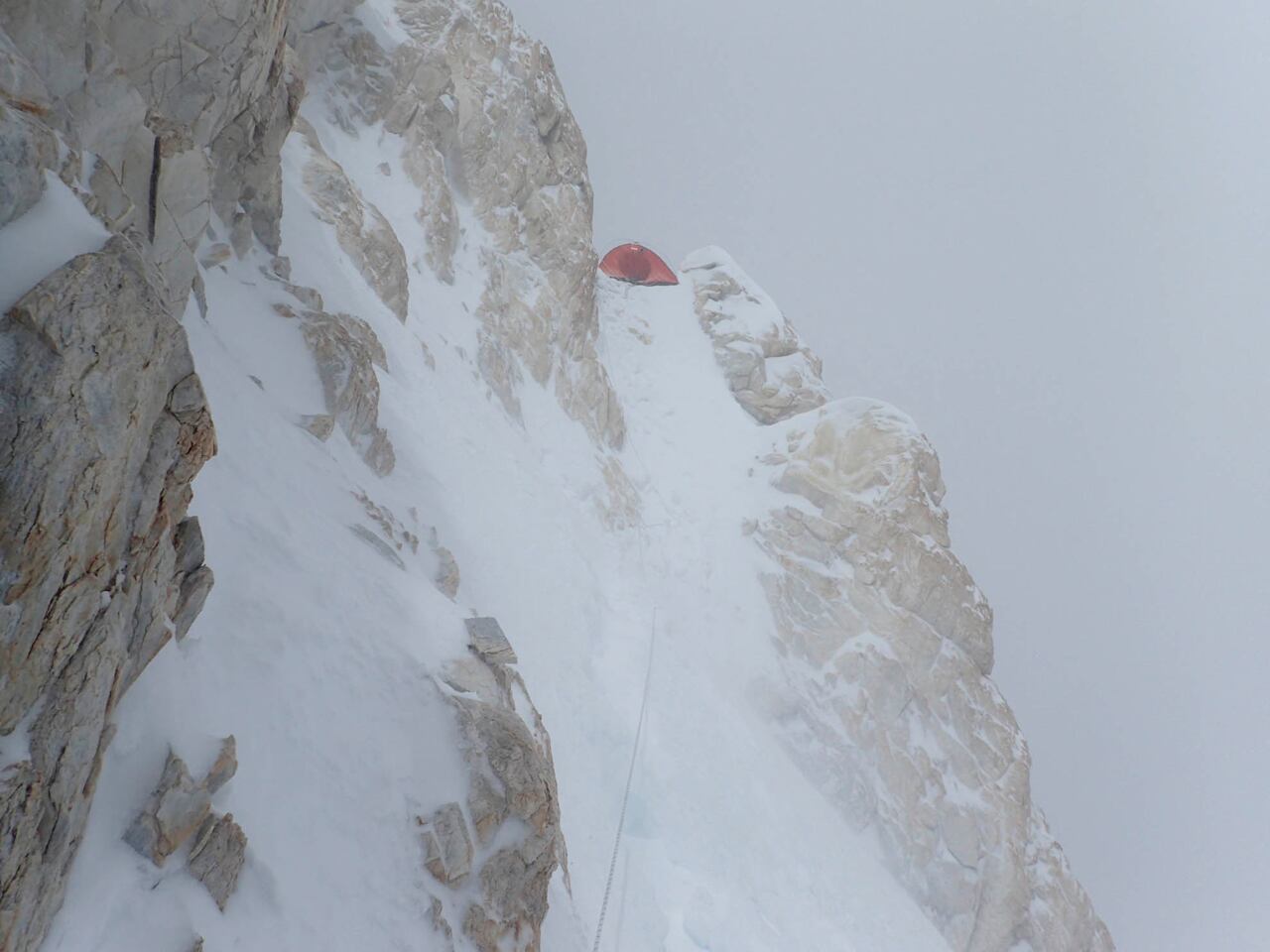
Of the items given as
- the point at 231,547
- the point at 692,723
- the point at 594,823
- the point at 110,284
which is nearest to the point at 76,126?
the point at 110,284

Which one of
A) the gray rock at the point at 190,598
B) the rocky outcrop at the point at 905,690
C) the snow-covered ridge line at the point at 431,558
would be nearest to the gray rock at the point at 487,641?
the snow-covered ridge line at the point at 431,558

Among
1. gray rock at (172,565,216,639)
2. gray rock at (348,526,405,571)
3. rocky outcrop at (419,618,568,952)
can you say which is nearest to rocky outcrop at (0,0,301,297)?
gray rock at (172,565,216,639)

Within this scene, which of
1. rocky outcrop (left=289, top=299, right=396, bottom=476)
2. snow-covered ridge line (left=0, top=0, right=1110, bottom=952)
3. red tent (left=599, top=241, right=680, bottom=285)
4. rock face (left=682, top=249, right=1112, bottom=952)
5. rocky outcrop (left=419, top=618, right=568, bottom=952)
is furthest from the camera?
red tent (left=599, top=241, right=680, bottom=285)

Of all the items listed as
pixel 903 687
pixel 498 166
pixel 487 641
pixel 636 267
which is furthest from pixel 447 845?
pixel 636 267

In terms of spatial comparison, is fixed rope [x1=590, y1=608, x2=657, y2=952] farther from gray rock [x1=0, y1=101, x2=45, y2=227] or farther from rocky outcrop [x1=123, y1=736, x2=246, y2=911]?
gray rock [x1=0, y1=101, x2=45, y2=227]

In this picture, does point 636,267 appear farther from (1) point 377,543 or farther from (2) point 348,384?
(1) point 377,543
